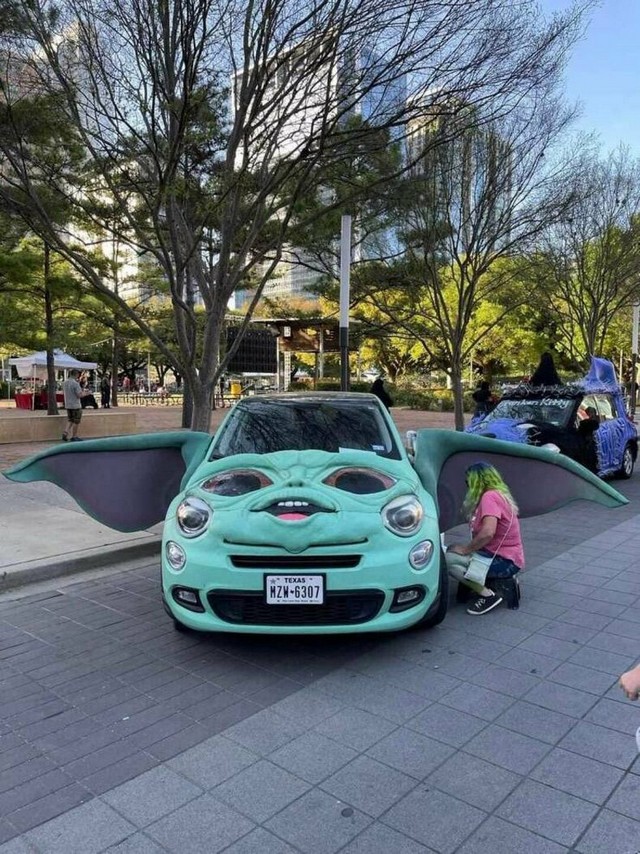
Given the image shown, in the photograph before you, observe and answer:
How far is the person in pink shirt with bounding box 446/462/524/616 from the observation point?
4809mm

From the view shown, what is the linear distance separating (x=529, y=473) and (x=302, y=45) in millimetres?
5431

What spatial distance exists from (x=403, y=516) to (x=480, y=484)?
1086 mm

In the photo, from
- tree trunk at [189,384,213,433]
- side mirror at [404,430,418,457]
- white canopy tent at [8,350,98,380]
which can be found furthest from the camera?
white canopy tent at [8,350,98,380]

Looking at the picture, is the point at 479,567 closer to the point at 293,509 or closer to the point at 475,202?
the point at 293,509

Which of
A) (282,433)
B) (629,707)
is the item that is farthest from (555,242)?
(629,707)

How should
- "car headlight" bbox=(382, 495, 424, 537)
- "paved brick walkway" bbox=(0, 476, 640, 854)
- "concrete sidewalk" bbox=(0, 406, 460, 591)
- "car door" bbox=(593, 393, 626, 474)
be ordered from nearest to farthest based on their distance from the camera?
"paved brick walkway" bbox=(0, 476, 640, 854), "car headlight" bbox=(382, 495, 424, 537), "concrete sidewalk" bbox=(0, 406, 460, 591), "car door" bbox=(593, 393, 626, 474)

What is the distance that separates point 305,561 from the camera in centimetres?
378

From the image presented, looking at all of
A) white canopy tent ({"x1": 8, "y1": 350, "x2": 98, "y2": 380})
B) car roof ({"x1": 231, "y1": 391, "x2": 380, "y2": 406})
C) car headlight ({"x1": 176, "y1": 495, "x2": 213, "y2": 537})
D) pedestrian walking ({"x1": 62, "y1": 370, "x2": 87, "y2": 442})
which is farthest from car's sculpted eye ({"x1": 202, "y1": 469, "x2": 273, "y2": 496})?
white canopy tent ({"x1": 8, "y1": 350, "x2": 98, "y2": 380})

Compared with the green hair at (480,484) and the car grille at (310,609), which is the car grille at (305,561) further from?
the green hair at (480,484)

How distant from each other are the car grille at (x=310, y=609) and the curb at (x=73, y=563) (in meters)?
2.67

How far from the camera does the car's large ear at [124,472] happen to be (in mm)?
5375

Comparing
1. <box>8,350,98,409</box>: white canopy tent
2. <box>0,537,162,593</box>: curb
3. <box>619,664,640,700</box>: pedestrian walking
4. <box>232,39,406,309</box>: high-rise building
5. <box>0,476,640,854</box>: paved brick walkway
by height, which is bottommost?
<box>0,476,640,854</box>: paved brick walkway

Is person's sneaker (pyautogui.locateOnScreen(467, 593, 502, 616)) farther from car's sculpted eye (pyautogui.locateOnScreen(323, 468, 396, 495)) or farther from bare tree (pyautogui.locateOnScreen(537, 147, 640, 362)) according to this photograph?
bare tree (pyautogui.locateOnScreen(537, 147, 640, 362))

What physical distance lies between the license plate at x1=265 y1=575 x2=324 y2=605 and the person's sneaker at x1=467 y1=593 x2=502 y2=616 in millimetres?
1650
